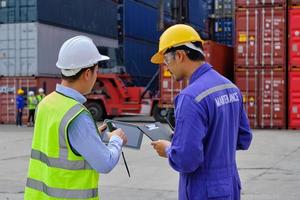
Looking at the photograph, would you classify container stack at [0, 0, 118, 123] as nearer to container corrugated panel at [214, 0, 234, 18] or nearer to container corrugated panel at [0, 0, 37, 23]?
container corrugated panel at [0, 0, 37, 23]

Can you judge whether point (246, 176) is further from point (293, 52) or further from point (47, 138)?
point (293, 52)

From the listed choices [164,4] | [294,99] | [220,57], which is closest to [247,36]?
[220,57]

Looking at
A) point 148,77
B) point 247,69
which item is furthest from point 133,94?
point 148,77

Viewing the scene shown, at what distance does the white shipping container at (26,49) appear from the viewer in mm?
24484

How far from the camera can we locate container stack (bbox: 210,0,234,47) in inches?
1468

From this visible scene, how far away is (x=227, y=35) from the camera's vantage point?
37500 mm

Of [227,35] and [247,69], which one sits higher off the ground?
[227,35]

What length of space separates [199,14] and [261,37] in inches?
914

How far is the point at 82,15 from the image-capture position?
29125 mm

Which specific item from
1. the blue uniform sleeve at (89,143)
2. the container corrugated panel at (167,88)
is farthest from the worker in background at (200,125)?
the container corrugated panel at (167,88)

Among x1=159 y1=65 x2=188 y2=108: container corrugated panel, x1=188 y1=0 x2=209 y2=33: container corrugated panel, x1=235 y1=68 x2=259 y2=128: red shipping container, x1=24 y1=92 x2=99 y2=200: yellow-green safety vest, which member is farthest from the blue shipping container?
x1=24 y1=92 x2=99 y2=200: yellow-green safety vest

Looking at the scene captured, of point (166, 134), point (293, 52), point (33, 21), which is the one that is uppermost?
point (33, 21)

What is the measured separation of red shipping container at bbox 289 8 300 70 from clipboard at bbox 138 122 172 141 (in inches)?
663

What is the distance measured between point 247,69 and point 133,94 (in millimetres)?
5977
